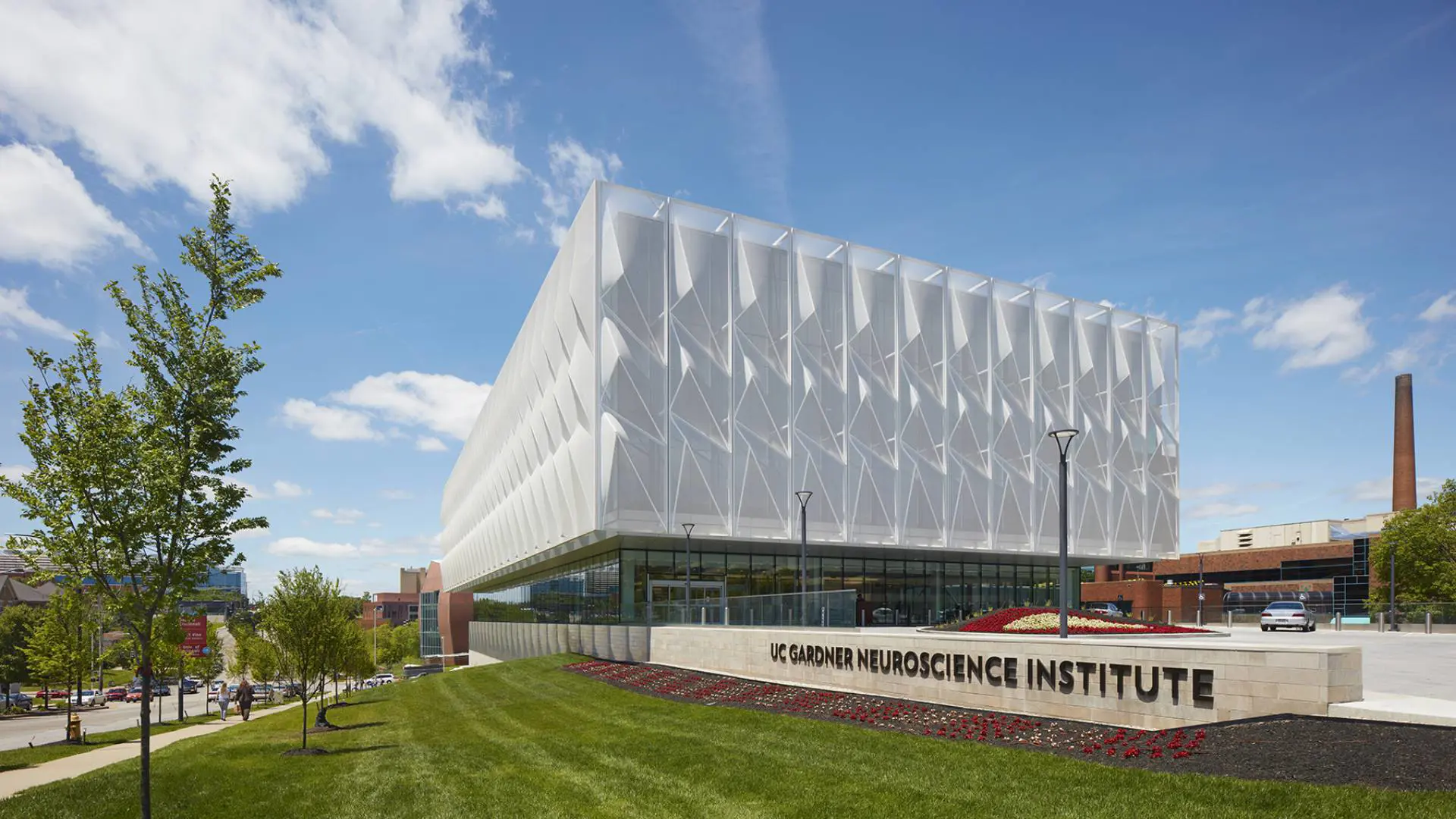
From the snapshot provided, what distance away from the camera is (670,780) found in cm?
1384

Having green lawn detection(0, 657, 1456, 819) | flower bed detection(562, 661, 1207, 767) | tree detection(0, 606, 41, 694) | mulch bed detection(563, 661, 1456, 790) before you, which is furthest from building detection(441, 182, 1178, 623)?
tree detection(0, 606, 41, 694)

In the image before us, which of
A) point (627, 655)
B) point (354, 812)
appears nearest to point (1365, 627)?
point (627, 655)

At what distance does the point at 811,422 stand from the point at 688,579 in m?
12.9

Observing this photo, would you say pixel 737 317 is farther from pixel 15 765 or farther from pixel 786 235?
pixel 15 765

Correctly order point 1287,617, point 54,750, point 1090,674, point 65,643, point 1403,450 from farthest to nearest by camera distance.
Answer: point 1403,450 → point 1287,617 → point 65,643 → point 54,750 → point 1090,674

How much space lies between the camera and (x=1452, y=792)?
31.6ft

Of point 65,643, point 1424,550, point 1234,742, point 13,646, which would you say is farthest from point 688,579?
point 13,646

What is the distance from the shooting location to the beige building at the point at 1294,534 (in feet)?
322

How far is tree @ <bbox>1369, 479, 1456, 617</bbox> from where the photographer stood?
69438 millimetres

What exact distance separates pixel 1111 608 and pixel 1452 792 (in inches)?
2015

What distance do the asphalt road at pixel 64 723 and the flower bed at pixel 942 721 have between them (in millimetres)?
26886

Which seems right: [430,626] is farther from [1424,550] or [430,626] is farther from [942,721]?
[942,721]

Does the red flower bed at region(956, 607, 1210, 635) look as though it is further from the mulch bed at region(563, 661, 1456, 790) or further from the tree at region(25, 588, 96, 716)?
the tree at region(25, 588, 96, 716)

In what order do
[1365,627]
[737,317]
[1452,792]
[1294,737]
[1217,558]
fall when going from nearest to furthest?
[1452,792]
[1294,737]
[737,317]
[1365,627]
[1217,558]
